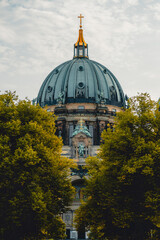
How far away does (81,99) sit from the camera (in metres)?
70.4

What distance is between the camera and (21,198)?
94.2 feet

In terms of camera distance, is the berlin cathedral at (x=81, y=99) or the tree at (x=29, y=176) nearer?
the tree at (x=29, y=176)

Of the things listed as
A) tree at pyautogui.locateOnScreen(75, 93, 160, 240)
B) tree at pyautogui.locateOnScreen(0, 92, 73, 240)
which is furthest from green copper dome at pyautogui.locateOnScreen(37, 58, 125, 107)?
tree at pyautogui.locateOnScreen(75, 93, 160, 240)

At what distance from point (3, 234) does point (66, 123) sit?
4168cm

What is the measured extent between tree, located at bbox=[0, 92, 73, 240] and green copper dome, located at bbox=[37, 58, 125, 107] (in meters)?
36.7

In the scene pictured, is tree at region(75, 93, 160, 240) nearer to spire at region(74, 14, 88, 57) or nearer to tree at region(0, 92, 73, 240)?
tree at region(0, 92, 73, 240)

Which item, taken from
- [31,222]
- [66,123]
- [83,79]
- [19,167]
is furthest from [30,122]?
[83,79]

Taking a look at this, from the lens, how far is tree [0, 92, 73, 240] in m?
28.4

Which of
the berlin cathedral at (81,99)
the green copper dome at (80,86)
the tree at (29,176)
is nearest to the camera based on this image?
the tree at (29,176)

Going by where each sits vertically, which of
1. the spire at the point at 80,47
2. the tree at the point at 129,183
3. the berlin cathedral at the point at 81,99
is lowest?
the tree at the point at 129,183

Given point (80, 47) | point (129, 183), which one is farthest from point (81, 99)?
point (129, 183)

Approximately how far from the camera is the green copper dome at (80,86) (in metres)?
70.9

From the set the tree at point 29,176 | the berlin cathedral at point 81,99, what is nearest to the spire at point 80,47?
the berlin cathedral at point 81,99

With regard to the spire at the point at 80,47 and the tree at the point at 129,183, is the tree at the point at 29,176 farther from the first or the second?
the spire at the point at 80,47
